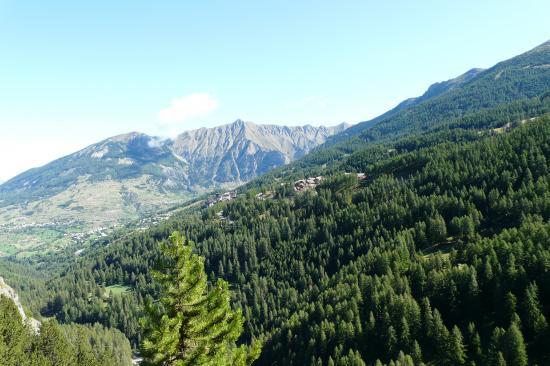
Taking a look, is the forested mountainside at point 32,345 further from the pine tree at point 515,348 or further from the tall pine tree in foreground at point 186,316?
the pine tree at point 515,348

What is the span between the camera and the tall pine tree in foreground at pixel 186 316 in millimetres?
23147

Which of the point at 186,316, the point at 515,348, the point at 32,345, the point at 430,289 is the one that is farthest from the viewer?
the point at 430,289

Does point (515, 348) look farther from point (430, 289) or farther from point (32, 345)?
point (32, 345)

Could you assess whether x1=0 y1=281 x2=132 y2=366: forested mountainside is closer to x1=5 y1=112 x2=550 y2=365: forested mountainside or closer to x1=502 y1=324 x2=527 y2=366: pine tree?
x1=5 y1=112 x2=550 y2=365: forested mountainside

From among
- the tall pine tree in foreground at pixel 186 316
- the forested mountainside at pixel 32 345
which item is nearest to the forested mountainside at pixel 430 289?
the tall pine tree in foreground at pixel 186 316

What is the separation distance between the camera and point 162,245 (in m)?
23.6

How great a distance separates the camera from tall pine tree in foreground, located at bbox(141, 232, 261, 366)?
23147 millimetres

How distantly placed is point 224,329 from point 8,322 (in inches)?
2401

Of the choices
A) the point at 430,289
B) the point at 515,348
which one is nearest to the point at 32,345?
the point at 515,348

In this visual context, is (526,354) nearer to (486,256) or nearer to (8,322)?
(486,256)

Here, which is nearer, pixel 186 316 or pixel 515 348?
pixel 186 316

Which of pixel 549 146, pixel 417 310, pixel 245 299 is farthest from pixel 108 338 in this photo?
pixel 549 146

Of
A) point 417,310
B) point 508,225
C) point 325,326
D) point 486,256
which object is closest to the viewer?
point 417,310

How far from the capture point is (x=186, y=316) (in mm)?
24297
